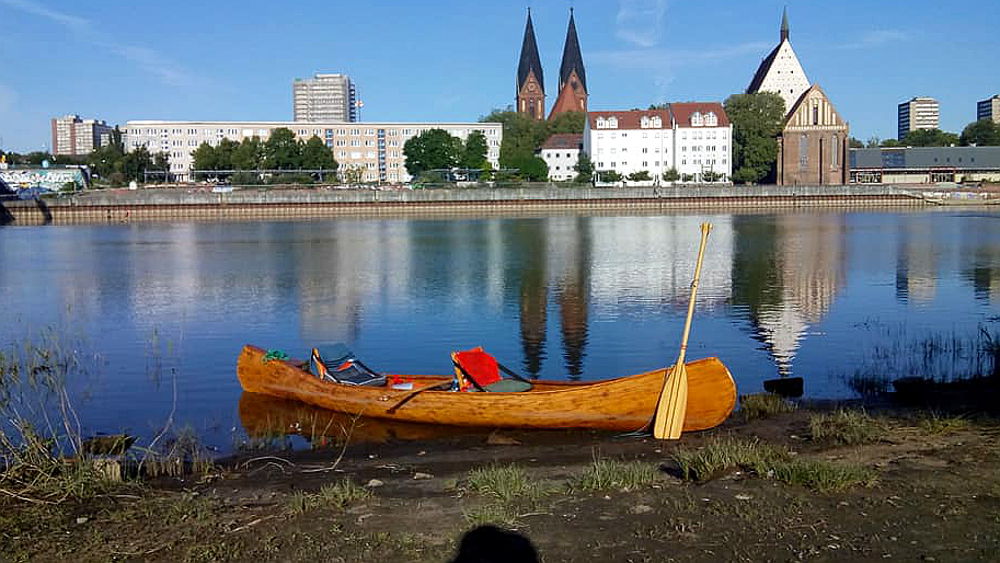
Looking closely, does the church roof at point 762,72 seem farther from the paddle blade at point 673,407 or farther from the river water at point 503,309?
the paddle blade at point 673,407

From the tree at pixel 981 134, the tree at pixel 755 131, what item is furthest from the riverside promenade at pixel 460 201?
the tree at pixel 981 134

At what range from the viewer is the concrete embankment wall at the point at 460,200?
315 ft

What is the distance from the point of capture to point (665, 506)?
25.0 ft

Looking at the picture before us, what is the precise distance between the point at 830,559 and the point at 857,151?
143776mm

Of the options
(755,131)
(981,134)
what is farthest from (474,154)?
(981,134)

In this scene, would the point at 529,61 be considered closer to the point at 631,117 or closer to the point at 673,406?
the point at 631,117

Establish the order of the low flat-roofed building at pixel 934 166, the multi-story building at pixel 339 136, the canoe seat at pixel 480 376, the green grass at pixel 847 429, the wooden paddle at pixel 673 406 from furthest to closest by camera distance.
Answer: the multi-story building at pixel 339 136 → the low flat-roofed building at pixel 934 166 → the canoe seat at pixel 480 376 → the wooden paddle at pixel 673 406 → the green grass at pixel 847 429

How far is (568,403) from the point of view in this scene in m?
11.4

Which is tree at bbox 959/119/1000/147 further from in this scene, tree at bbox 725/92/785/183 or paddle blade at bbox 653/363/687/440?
paddle blade at bbox 653/363/687/440

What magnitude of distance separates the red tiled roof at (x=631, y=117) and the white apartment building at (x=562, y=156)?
12137 millimetres

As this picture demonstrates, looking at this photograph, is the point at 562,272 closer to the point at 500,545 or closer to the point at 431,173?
the point at 500,545

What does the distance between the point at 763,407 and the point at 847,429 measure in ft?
7.60

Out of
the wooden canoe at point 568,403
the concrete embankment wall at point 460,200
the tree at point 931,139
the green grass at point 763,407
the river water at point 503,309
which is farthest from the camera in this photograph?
the tree at point 931,139

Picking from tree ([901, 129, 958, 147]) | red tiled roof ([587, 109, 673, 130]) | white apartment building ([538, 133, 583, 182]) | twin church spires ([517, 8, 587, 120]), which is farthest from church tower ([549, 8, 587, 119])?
tree ([901, 129, 958, 147])
